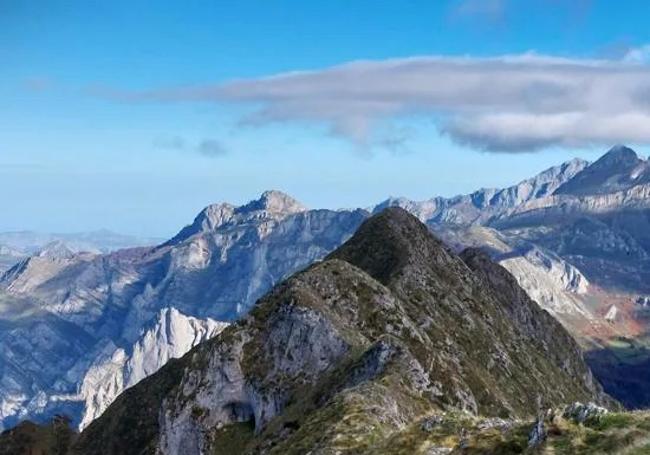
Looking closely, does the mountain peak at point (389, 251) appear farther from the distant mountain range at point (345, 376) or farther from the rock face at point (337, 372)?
the rock face at point (337, 372)

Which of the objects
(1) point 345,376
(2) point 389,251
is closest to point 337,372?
(1) point 345,376

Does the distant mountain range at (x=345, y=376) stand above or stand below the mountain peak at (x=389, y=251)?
below

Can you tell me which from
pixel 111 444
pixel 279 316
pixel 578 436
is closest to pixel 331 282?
pixel 279 316

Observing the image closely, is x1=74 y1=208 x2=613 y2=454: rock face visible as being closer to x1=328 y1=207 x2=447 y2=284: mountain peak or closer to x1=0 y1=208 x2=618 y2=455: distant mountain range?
x1=0 y1=208 x2=618 y2=455: distant mountain range

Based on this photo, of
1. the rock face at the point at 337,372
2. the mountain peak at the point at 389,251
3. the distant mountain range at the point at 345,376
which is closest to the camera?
the distant mountain range at the point at 345,376

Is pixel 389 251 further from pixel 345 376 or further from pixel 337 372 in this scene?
pixel 345 376

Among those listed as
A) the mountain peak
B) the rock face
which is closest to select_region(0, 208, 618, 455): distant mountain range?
the rock face

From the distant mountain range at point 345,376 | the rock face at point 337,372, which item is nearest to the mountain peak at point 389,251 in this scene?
the distant mountain range at point 345,376

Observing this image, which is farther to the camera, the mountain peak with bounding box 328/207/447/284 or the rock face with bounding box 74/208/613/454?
the mountain peak with bounding box 328/207/447/284

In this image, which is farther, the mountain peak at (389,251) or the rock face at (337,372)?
the mountain peak at (389,251)
